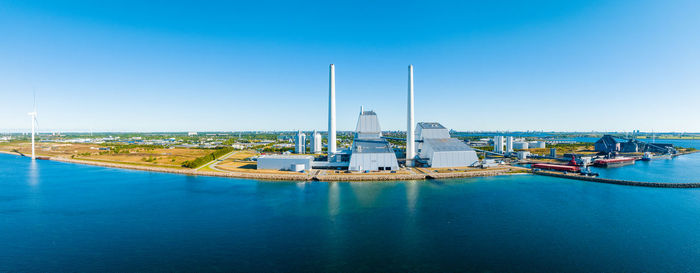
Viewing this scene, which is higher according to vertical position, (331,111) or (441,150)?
(331,111)

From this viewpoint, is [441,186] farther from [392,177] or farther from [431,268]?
[431,268]

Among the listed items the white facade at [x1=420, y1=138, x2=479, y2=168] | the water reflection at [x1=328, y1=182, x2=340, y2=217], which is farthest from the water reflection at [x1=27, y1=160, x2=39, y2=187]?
the white facade at [x1=420, y1=138, x2=479, y2=168]

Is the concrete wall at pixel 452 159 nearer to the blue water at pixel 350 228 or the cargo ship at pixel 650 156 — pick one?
the blue water at pixel 350 228

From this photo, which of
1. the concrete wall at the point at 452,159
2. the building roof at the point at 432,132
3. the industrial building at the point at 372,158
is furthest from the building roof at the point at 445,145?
the industrial building at the point at 372,158

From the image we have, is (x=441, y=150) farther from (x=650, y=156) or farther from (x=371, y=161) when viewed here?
(x=650, y=156)

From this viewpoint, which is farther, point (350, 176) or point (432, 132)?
point (432, 132)

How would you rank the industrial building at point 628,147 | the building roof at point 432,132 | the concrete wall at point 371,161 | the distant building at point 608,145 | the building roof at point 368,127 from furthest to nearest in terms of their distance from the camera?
the industrial building at point 628,147
the distant building at point 608,145
the building roof at point 368,127
the building roof at point 432,132
the concrete wall at point 371,161

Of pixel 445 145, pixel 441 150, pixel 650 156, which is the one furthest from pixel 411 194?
pixel 650 156

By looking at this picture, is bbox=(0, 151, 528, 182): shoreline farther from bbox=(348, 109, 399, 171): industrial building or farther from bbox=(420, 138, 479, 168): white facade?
bbox=(420, 138, 479, 168): white facade
